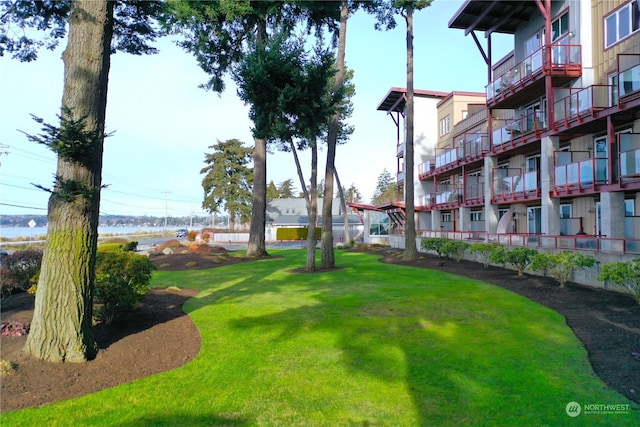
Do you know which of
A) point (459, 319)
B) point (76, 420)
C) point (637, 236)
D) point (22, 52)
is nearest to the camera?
point (76, 420)

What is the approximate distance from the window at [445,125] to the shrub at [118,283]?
108ft

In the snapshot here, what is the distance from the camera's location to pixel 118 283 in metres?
7.50

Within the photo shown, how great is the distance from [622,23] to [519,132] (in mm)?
6596

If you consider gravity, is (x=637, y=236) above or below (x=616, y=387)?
above

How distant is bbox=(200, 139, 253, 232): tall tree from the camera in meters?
61.9

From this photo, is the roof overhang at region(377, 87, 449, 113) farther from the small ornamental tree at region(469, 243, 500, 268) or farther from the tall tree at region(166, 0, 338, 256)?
the small ornamental tree at region(469, 243, 500, 268)

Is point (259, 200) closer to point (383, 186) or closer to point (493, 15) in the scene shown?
point (493, 15)

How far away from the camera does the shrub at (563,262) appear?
12078 mm

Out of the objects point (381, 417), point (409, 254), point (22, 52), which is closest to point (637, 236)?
point (409, 254)

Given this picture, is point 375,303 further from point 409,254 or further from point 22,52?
point 409,254

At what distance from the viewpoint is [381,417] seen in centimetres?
451

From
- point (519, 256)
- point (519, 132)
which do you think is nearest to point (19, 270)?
point (519, 256)

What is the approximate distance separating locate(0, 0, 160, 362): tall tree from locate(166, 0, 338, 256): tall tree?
1367 centimetres

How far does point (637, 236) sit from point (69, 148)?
1752 centimetres
